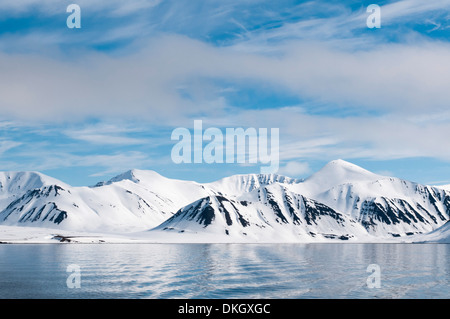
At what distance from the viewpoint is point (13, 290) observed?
71750 mm

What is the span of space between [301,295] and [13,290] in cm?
4437

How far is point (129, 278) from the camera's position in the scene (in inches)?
3447
